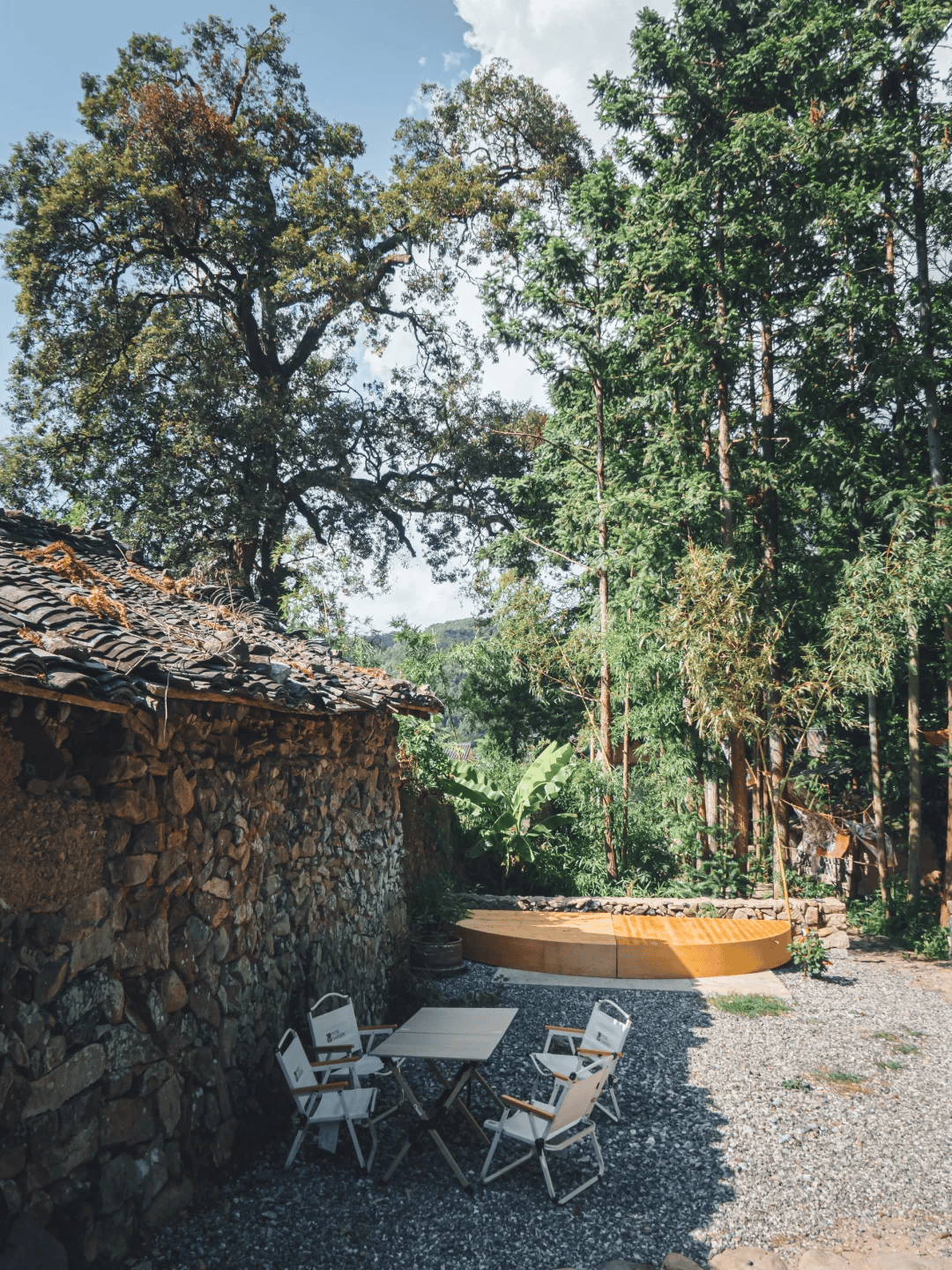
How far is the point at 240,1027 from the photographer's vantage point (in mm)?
4508

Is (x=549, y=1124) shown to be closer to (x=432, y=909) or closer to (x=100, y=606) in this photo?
(x=100, y=606)

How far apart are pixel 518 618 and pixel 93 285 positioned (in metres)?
9.90

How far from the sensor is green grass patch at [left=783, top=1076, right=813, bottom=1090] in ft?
18.7

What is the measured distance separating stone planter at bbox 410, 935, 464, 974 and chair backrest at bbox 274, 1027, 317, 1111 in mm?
3561

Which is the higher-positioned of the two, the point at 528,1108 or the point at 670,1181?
the point at 528,1108

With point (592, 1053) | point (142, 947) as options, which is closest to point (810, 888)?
point (592, 1053)

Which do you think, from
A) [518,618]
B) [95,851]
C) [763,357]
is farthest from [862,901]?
[95,851]

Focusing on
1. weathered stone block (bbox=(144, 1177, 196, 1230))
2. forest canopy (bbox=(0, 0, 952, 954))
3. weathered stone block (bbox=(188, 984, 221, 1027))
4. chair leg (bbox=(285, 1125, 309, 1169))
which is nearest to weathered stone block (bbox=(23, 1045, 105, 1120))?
weathered stone block (bbox=(188, 984, 221, 1027))

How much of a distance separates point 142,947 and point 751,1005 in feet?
19.1

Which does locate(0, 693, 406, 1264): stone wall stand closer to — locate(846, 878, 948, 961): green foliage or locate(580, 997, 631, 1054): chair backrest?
locate(580, 997, 631, 1054): chair backrest

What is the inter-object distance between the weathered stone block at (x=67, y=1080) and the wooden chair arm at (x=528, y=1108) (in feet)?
6.83

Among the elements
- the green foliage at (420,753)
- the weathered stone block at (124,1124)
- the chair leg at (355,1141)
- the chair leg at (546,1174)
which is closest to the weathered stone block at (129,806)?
the weathered stone block at (124,1124)

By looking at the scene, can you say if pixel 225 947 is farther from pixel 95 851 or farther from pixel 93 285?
pixel 93 285

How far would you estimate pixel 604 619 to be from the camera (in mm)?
11859
